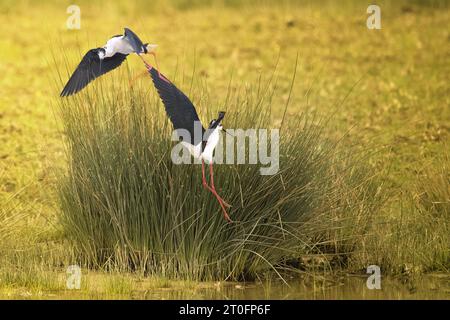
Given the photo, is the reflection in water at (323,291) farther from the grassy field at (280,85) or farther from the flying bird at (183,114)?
the flying bird at (183,114)

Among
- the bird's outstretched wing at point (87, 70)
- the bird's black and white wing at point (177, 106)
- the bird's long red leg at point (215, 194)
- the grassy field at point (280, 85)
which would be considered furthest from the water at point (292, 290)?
the bird's outstretched wing at point (87, 70)

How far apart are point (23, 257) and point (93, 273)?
46 centimetres

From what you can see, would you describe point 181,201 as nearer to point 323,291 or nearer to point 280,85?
point 323,291

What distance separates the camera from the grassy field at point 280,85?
7352 mm

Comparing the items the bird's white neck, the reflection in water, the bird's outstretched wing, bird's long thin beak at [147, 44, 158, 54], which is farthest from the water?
bird's long thin beak at [147, 44, 158, 54]

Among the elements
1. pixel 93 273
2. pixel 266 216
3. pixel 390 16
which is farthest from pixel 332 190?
pixel 390 16

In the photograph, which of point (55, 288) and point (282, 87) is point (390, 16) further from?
point (55, 288)

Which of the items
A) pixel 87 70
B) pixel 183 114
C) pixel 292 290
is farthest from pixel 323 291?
pixel 87 70

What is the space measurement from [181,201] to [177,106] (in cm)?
72

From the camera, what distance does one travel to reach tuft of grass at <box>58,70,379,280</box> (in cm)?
683

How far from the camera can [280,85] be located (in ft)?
42.7

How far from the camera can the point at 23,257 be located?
7.08m
